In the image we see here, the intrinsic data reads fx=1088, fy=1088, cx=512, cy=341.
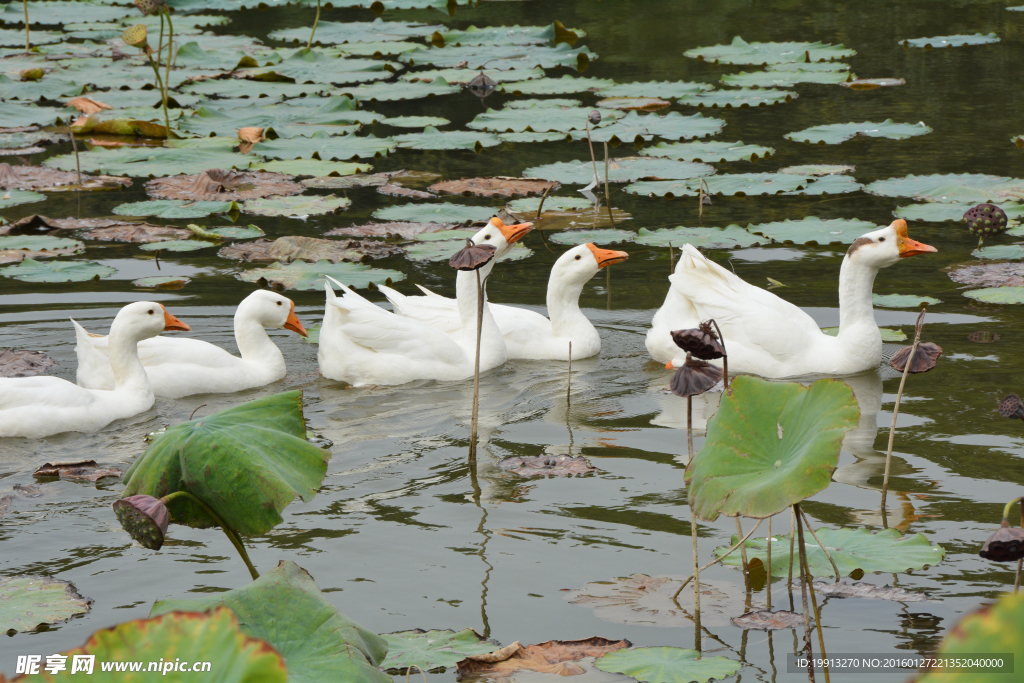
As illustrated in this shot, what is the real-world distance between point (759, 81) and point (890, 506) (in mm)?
9230

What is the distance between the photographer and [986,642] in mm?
1138

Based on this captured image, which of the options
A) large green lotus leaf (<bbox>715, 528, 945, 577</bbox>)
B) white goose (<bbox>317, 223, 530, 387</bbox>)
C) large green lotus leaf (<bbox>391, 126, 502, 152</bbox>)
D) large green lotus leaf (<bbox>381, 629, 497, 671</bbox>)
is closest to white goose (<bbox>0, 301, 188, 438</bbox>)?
white goose (<bbox>317, 223, 530, 387</bbox>)

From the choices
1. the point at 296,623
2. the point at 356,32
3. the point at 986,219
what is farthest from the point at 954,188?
the point at 356,32

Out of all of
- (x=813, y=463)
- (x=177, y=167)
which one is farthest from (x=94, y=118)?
(x=813, y=463)

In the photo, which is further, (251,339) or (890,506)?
(251,339)

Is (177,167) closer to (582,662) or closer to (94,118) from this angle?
(94,118)

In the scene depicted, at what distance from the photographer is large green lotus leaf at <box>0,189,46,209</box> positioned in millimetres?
8805

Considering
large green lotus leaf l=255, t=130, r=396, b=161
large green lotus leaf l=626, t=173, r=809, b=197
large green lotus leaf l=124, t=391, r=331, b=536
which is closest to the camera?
large green lotus leaf l=124, t=391, r=331, b=536

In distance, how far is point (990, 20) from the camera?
15.6 metres

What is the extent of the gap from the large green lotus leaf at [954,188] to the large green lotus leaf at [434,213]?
3041 mm

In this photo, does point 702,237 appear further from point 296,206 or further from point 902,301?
point 296,206

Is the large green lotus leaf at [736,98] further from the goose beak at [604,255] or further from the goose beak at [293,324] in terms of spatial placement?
the goose beak at [293,324]

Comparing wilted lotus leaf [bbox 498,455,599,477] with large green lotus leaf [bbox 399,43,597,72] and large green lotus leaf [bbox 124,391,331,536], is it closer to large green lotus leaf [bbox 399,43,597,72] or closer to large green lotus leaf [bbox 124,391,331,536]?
large green lotus leaf [bbox 124,391,331,536]

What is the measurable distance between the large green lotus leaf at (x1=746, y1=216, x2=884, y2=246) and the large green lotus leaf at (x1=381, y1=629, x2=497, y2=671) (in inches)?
199
